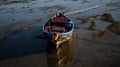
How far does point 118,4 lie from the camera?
3419 centimetres

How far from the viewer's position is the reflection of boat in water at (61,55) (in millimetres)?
16484

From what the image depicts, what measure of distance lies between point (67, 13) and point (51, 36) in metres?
12.9

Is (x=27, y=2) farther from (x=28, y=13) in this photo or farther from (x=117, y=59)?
(x=117, y=59)

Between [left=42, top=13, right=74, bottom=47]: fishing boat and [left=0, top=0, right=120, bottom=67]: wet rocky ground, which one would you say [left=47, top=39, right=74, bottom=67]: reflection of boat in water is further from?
[left=42, top=13, right=74, bottom=47]: fishing boat

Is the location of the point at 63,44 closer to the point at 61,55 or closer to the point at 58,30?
the point at 58,30

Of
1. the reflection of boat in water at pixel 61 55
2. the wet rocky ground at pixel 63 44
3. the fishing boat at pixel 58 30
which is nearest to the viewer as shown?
the reflection of boat in water at pixel 61 55

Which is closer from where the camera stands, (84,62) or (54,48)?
(84,62)

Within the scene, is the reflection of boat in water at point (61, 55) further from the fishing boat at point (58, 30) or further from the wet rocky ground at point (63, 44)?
the fishing boat at point (58, 30)

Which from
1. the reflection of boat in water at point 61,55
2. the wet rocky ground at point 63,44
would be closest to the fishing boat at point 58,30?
the reflection of boat in water at point 61,55

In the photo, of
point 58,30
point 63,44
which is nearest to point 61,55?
point 63,44

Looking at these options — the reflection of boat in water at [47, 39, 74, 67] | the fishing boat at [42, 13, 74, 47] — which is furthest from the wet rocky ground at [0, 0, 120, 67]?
the fishing boat at [42, 13, 74, 47]

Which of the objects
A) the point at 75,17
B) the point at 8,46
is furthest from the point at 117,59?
the point at 75,17

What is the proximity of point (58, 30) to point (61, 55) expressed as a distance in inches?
113

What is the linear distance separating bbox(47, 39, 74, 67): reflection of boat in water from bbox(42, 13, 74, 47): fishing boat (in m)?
0.68
